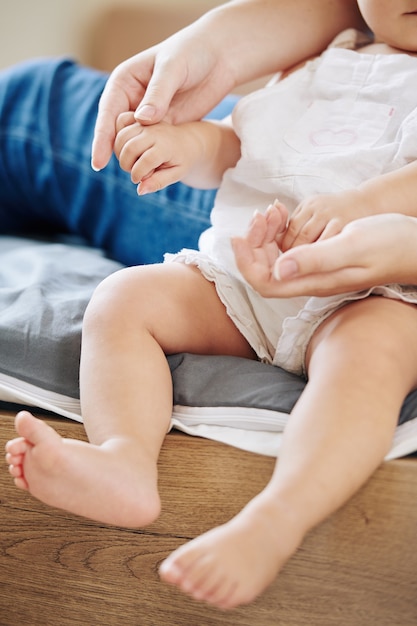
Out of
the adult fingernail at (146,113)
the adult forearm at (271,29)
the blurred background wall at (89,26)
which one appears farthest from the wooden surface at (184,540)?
the blurred background wall at (89,26)

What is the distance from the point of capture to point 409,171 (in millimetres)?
800

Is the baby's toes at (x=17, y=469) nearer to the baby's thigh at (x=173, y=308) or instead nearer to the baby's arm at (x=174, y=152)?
the baby's thigh at (x=173, y=308)

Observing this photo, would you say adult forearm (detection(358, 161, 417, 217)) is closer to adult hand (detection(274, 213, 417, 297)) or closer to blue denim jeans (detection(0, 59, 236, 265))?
adult hand (detection(274, 213, 417, 297))

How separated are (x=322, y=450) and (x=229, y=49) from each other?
63 centimetres

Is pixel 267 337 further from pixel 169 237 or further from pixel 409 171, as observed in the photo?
pixel 169 237

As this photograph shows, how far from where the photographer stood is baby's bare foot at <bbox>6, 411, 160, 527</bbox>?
66 centimetres

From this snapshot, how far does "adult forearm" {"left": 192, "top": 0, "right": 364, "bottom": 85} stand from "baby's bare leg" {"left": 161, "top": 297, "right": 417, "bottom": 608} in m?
0.46

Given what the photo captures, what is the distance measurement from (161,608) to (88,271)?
1.81 ft

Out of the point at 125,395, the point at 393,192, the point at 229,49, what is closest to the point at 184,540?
the point at 125,395

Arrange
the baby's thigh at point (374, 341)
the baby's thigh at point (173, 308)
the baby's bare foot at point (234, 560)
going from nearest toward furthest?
the baby's bare foot at point (234, 560) → the baby's thigh at point (374, 341) → the baby's thigh at point (173, 308)

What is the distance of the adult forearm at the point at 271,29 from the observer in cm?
103

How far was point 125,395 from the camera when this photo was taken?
740mm

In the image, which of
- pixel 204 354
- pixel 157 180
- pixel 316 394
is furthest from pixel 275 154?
pixel 316 394

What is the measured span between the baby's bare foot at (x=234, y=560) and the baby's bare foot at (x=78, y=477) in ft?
0.31
